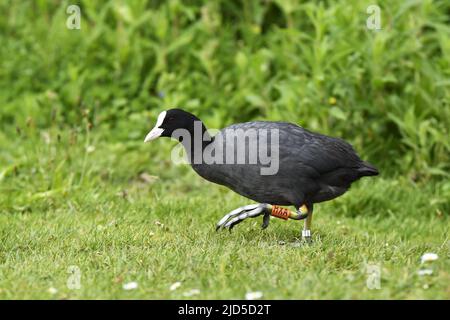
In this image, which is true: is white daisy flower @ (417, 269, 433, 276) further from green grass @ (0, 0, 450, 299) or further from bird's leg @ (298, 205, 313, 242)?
bird's leg @ (298, 205, 313, 242)

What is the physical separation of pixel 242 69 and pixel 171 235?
3.52 m

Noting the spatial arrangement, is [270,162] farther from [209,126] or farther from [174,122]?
[209,126]

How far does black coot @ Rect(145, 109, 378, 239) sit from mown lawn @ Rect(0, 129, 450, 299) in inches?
12.7

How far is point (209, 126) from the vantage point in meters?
8.85

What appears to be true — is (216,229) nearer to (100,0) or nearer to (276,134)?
(276,134)

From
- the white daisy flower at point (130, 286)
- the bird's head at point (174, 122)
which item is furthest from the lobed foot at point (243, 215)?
the white daisy flower at point (130, 286)

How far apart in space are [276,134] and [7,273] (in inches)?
79.6

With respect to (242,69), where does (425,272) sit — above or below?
below

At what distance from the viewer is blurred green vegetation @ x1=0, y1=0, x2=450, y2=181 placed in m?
7.98

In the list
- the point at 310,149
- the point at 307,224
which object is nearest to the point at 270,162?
the point at 310,149

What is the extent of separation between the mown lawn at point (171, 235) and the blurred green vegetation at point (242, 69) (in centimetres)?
46

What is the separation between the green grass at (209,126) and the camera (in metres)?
5.05

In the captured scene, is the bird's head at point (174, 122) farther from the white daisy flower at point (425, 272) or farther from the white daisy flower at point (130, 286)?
the white daisy flower at point (425, 272)

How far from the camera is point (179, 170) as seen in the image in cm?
838
